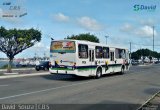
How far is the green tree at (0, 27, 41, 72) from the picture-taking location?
6650 cm

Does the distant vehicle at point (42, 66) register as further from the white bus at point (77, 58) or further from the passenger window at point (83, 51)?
the passenger window at point (83, 51)

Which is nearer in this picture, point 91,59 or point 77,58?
point 77,58

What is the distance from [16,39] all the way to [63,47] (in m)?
41.0

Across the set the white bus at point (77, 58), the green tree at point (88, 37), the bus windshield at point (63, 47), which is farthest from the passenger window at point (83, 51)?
the green tree at point (88, 37)

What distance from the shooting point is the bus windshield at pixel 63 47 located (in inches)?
1106

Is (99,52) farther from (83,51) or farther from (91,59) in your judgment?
(83,51)

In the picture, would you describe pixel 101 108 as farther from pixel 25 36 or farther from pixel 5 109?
pixel 25 36

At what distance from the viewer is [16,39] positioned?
6819cm

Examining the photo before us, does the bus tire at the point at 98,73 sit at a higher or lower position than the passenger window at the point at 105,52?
lower

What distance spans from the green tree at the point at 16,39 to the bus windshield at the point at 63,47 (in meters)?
37.2

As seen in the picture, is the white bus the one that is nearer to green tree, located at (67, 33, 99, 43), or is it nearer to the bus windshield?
the bus windshield

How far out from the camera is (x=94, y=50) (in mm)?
30781

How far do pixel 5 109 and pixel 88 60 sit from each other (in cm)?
1735

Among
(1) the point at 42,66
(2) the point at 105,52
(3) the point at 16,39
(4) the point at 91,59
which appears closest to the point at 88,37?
(3) the point at 16,39
